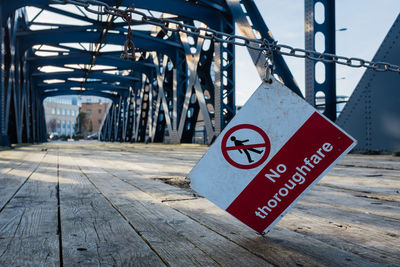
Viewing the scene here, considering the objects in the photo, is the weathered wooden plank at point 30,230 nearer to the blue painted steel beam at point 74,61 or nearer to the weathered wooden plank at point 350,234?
the weathered wooden plank at point 350,234

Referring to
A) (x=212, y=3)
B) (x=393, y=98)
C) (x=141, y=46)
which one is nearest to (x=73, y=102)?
(x=141, y=46)

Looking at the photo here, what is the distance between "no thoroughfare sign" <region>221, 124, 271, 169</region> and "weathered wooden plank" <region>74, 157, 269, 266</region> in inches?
12.9

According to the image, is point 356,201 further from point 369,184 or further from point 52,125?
point 52,125

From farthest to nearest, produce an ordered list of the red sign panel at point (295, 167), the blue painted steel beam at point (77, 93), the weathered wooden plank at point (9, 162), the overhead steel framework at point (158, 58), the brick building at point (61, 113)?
1. the brick building at point (61, 113)
2. the blue painted steel beam at point (77, 93)
3. the overhead steel framework at point (158, 58)
4. the weathered wooden plank at point (9, 162)
5. the red sign panel at point (295, 167)

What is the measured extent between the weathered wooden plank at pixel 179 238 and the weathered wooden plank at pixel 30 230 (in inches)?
14.4

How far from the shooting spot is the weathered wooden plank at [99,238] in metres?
1.10

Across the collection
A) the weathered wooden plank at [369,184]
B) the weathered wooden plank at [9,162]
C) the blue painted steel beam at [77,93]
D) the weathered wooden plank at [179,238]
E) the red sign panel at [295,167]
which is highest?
the blue painted steel beam at [77,93]

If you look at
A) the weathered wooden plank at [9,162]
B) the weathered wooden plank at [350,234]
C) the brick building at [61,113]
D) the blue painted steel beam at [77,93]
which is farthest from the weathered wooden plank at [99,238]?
the brick building at [61,113]

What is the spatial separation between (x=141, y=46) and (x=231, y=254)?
1809 centimetres

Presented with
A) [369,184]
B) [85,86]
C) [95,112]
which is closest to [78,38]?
[369,184]

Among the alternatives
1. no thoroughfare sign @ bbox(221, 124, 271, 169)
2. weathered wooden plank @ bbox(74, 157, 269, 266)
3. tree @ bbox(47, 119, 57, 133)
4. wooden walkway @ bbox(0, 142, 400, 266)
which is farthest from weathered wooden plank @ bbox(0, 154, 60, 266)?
tree @ bbox(47, 119, 57, 133)

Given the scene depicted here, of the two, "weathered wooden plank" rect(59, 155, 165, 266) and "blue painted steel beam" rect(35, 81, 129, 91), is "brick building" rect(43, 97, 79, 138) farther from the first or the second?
"weathered wooden plank" rect(59, 155, 165, 266)

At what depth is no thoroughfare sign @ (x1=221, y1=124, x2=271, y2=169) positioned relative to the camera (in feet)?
4.17

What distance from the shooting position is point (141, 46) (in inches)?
712
